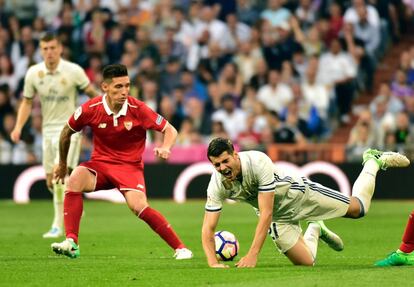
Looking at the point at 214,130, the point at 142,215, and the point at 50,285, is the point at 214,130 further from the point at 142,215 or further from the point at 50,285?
the point at 50,285

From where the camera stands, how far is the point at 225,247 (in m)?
11.9

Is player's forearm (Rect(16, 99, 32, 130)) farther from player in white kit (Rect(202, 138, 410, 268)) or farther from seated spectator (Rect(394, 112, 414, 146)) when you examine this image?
seated spectator (Rect(394, 112, 414, 146))

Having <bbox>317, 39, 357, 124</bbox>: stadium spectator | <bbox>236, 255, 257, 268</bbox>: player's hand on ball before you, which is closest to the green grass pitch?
<bbox>236, 255, 257, 268</bbox>: player's hand on ball

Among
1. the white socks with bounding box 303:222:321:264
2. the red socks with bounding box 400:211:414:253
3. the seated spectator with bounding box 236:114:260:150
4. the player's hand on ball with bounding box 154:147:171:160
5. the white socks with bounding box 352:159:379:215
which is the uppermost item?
the player's hand on ball with bounding box 154:147:171:160

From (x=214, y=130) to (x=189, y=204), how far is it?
1.83m

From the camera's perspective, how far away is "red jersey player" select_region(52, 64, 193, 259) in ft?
39.2

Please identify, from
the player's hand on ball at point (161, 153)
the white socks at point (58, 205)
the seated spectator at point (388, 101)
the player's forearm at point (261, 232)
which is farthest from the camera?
the seated spectator at point (388, 101)

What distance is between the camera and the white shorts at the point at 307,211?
1147 cm

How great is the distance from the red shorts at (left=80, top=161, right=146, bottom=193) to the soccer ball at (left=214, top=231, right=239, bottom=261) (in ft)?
3.36

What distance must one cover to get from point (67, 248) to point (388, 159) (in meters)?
3.69

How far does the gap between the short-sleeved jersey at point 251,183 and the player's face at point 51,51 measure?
4940 mm

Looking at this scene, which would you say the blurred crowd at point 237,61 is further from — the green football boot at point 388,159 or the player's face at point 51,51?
the green football boot at point 388,159

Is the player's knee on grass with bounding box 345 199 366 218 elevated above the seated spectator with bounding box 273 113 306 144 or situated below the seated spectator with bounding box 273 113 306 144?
above

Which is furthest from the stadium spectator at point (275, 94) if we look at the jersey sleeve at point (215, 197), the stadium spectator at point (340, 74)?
the jersey sleeve at point (215, 197)
